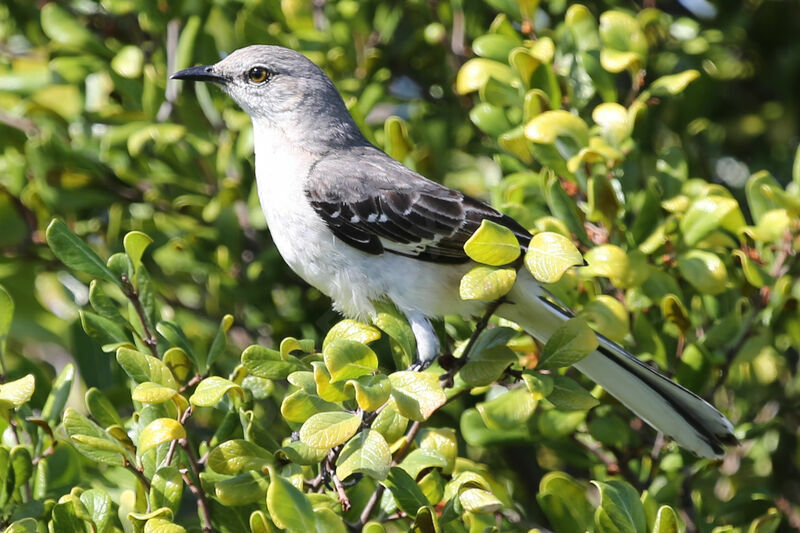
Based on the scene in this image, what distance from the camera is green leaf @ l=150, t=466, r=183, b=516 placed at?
2479mm

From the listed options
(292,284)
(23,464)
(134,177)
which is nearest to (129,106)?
(134,177)

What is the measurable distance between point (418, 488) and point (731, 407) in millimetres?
2449

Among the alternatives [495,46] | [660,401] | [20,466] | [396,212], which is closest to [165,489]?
[20,466]

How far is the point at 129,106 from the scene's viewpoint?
455cm

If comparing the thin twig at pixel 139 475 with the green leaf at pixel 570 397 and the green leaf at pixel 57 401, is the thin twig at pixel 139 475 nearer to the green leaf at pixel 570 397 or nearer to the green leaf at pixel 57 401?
the green leaf at pixel 57 401

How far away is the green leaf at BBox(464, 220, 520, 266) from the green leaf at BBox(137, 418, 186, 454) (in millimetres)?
896

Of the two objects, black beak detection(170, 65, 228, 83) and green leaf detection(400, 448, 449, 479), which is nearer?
green leaf detection(400, 448, 449, 479)

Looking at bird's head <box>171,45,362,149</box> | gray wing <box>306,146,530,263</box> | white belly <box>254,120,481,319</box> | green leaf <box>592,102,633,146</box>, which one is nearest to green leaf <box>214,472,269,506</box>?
white belly <box>254,120,481,319</box>

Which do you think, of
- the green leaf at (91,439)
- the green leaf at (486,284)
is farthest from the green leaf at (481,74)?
the green leaf at (91,439)

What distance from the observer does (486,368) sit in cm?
273

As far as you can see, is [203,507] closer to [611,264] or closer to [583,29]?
[611,264]

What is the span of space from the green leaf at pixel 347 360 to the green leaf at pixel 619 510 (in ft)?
2.27

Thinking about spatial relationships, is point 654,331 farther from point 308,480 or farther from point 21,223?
point 21,223

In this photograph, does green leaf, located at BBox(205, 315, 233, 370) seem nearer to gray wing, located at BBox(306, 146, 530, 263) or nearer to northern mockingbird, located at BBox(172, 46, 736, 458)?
northern mockingbird, located at BBox(172, 46, 736, 458)
